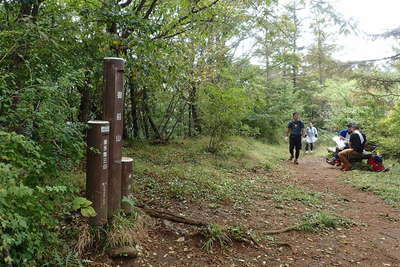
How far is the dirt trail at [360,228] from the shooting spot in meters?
3.73

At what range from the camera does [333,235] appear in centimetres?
429

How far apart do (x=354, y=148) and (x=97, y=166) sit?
27.0ft

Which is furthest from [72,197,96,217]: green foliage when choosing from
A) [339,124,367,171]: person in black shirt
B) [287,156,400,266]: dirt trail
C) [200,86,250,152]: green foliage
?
[339,124,367,171]: person in black shirt

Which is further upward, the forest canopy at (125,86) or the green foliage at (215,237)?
the forest canopy at (125,86)

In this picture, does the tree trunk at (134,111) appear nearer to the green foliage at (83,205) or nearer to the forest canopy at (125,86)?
the forest canopy at (125,86)

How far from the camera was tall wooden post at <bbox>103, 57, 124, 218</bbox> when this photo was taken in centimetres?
338

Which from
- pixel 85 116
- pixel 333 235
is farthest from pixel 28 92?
pixel 333 235

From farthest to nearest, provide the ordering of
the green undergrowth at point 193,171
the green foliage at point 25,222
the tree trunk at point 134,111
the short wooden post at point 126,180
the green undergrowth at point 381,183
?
the tree trunk at point 134,111 → the green undergrowth at point 381,183 → the green undergrowth at point 193,171 → the short wooden post at point 126,180 → the green foliage at point 25,222

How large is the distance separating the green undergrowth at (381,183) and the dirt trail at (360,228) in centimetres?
21

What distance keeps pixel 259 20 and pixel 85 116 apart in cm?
492

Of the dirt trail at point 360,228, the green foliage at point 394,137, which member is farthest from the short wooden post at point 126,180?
the green foliage at point 394,137

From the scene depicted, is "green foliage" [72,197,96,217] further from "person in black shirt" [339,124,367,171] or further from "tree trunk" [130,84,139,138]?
"person in black shirt" [339,124,367,171]

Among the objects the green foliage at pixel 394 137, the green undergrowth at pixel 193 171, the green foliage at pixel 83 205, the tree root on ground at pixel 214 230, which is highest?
the green foliage at pixel 394 137

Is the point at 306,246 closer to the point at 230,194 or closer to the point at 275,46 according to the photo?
the point at 230,194
